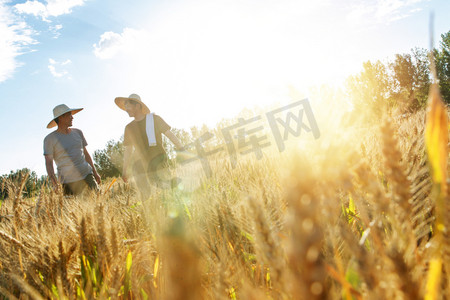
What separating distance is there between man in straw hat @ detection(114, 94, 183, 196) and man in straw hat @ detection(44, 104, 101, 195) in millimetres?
1007

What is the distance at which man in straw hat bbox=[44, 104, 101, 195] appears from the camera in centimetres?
484

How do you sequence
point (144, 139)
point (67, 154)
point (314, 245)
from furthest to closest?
point (67, 154) → point (144, 139) → point (314, 245)

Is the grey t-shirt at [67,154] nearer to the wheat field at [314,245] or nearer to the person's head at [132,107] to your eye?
the person's head at [132,107]

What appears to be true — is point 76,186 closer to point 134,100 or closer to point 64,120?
A: point 64,120

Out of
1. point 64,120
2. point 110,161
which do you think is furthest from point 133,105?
point 110,161

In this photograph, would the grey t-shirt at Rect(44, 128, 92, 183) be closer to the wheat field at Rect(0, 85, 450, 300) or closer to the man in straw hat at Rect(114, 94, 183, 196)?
the man in straw hat at Rect(114, 94, 183, 196)

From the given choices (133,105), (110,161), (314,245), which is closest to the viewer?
(314,245)

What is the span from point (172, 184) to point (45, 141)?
3.35 m

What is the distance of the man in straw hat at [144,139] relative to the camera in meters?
4.43

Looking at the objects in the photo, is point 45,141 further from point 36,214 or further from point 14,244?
point 14,244

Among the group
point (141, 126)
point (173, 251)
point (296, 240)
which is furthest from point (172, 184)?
point (296, 240)

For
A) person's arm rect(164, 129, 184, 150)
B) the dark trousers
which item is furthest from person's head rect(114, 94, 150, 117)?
the dark trousers

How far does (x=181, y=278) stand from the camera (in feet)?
3.01

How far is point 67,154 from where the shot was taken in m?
4.96
